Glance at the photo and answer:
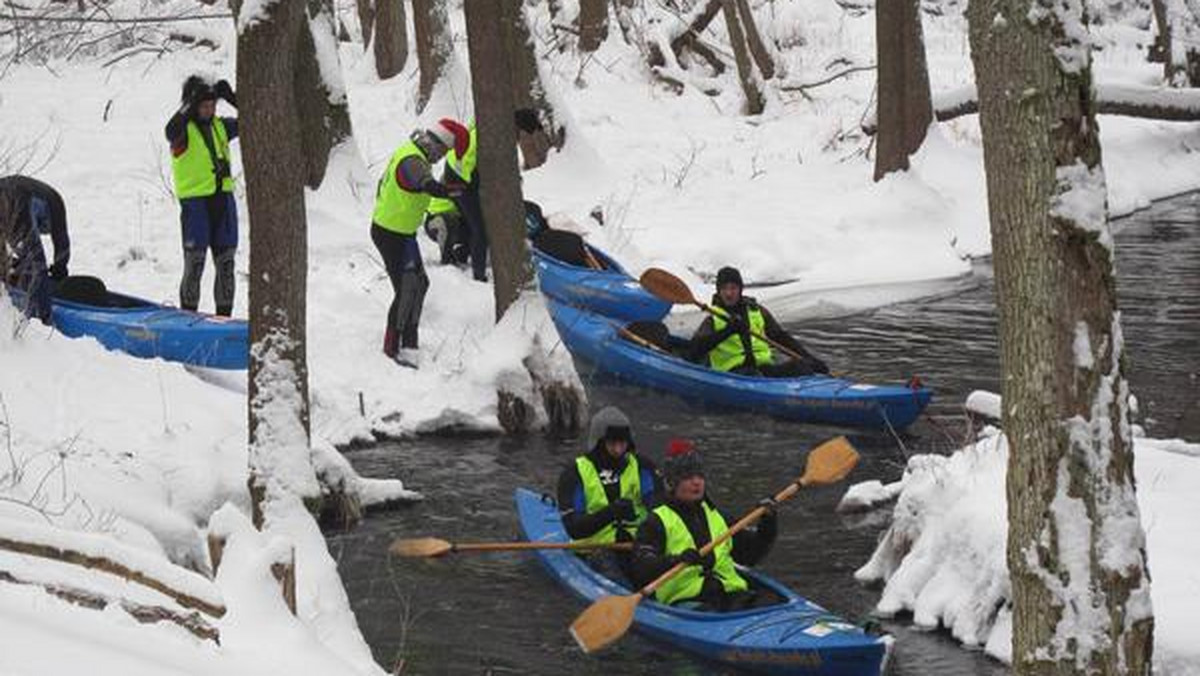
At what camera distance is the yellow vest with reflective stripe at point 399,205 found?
469 inches

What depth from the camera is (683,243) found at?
16.6 meters

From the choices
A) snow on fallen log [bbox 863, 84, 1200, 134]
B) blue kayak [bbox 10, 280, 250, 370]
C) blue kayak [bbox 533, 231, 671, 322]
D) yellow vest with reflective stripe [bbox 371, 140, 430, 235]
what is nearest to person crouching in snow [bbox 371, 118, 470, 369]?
yellow vest with reflective stripe [bbox 371, 140, 430, 235]

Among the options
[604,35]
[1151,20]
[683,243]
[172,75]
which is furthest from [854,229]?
[1151,20]

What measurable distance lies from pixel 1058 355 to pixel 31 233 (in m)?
7.59

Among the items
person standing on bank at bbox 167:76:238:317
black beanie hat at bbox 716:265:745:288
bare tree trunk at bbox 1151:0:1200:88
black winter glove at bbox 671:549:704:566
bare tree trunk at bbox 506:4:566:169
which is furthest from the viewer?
bare tree trunk at bbox 1151:0:1200:88

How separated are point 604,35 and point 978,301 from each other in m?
9.11

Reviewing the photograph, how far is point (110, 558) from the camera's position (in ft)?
15.2

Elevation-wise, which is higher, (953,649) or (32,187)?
(32,187)

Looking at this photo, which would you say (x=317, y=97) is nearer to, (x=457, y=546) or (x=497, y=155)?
(x=497, y=155)

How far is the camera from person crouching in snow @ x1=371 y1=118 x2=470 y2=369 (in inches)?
467

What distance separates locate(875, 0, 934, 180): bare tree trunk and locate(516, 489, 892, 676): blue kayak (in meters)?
10.5

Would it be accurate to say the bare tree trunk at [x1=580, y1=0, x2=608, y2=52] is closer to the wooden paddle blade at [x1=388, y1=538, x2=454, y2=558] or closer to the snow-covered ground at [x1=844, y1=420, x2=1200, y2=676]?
the snow-covered ground at [x1=844, y1=420, x2=1200, y2=676]

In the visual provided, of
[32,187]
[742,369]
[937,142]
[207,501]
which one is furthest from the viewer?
[937,142]

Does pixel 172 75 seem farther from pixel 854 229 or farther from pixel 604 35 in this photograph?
pixel 854 229
